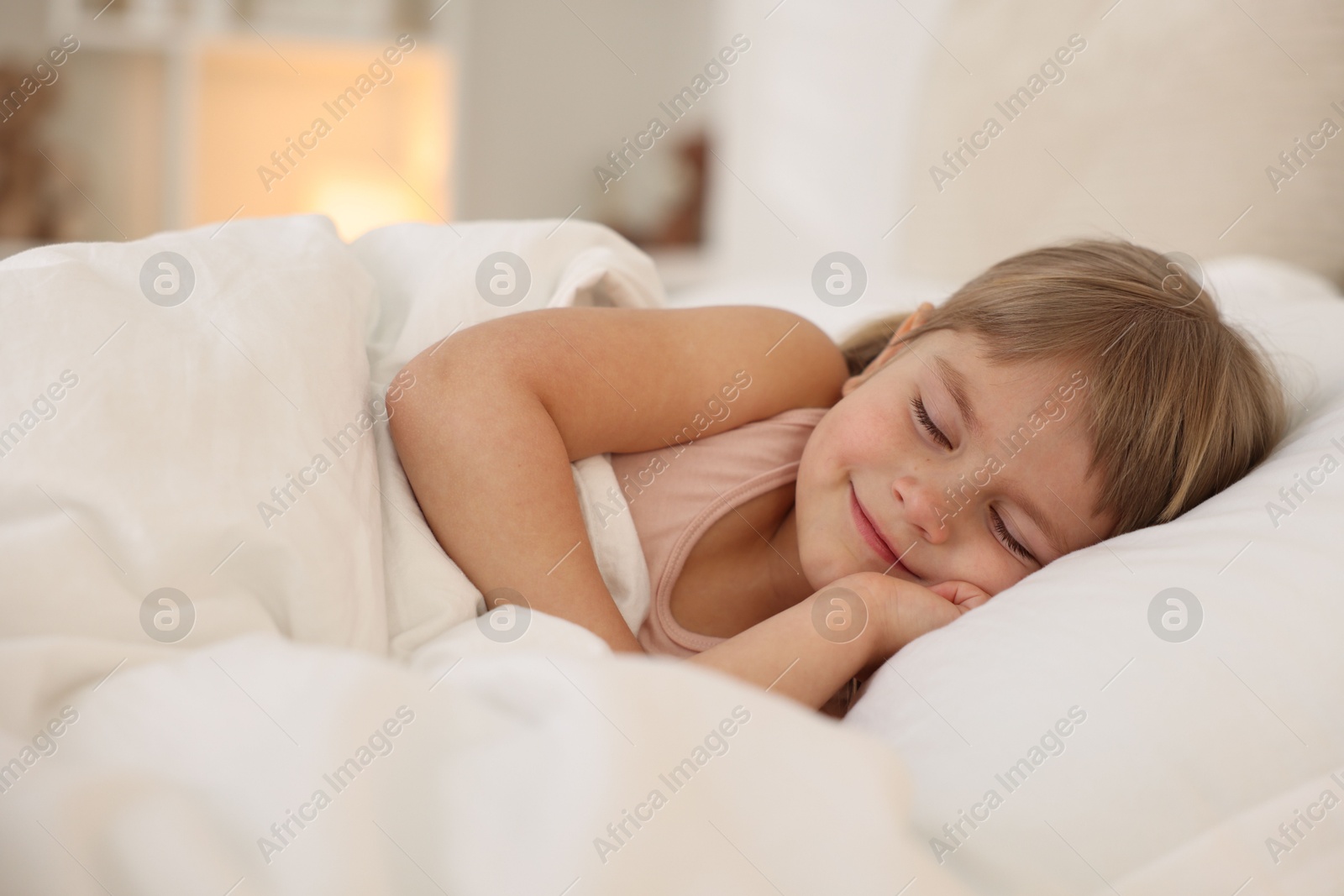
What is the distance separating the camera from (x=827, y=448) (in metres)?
0.86

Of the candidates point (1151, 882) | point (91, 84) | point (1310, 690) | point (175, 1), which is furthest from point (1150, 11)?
point (91, 84)

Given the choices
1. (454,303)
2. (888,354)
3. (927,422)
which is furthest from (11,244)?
(927,422)

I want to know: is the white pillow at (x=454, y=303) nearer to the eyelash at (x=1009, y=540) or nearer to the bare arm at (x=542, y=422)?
the bare arm at (x=542, y=422)

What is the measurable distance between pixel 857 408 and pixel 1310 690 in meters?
0.39

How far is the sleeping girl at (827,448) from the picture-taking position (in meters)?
0.73

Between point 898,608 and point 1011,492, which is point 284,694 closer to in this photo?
point 898,608

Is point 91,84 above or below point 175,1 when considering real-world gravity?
below

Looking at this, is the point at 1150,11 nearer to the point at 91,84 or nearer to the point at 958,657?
the point at 958,657

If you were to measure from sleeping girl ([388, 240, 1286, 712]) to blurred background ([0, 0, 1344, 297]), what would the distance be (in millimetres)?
799

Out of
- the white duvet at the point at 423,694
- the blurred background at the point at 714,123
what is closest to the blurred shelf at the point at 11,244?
the blurred background at the point at 714,123

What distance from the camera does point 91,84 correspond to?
10.2 feet

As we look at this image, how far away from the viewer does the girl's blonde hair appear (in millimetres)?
790

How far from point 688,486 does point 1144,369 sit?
0.39m

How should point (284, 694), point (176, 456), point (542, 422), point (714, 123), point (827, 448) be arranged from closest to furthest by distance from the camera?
point (284, 694)
point (176, 456)
point (542, 422)
point (827, 448)
point (714, 123)
